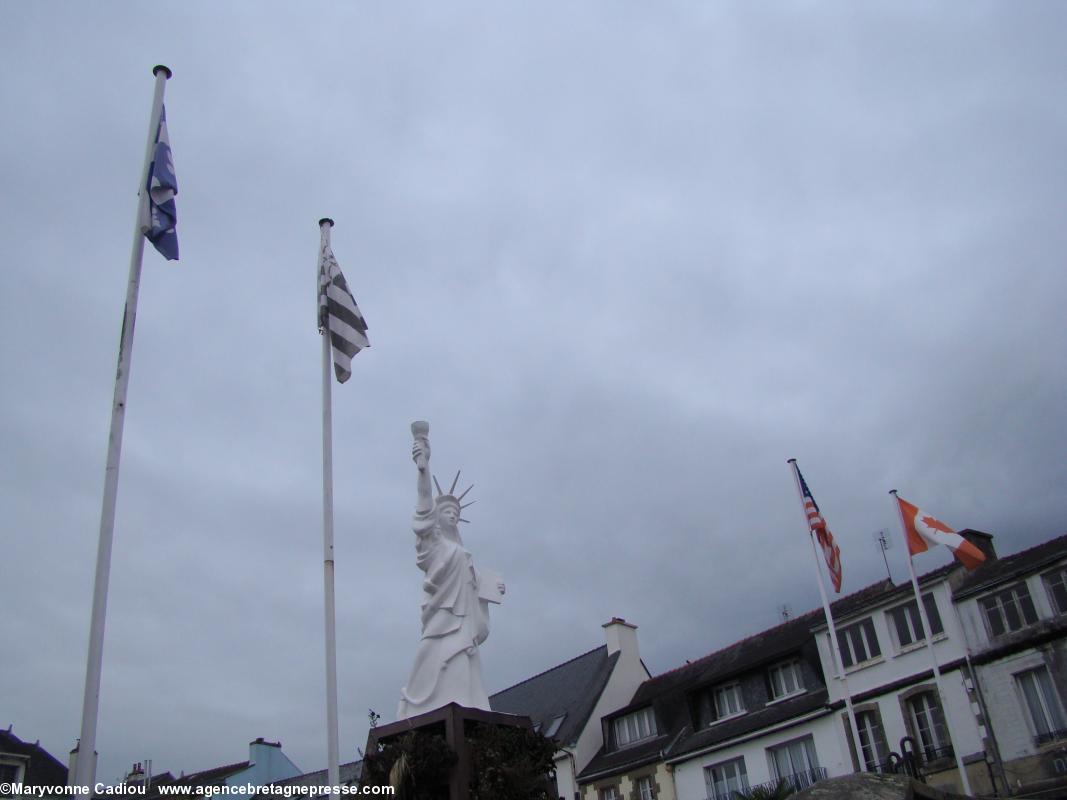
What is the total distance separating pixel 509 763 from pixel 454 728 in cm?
87

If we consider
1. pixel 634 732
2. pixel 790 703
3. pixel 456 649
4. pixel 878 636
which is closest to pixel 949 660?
pixel 878 636

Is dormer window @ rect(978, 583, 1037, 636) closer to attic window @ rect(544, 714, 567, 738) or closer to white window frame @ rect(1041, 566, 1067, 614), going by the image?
white window frame @ rect(1041, 566, 1067, 614)

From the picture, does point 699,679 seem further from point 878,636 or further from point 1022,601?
point 1022,601

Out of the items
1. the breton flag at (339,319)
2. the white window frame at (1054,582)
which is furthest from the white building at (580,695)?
the breton flag at (339,319)

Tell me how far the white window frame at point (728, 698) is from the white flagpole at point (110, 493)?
25.8 m

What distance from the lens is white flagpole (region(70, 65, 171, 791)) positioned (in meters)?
8.16

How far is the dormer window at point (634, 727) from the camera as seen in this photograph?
3447 centimetres

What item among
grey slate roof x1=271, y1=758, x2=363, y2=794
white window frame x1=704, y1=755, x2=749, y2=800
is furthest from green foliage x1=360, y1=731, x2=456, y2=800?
grey slate roof x1=271, y1=758, x2=363, y2=794

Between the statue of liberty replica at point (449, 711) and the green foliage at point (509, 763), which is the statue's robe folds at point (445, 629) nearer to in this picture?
the statue of liberty replica at point (449, 711)

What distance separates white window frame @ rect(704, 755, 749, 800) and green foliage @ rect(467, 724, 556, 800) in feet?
66.5

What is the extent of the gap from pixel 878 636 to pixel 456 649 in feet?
66.0

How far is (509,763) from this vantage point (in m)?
11.2

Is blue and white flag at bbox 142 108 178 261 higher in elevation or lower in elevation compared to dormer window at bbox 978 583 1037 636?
higher

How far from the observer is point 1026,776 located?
2395cm
